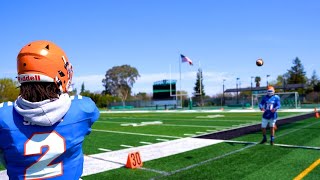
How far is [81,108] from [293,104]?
41083 millimetres

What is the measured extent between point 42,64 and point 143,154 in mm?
6555

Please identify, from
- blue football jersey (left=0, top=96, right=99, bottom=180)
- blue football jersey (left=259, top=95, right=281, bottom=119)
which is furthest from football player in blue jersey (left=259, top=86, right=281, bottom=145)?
blue football jersey (left=0, top=96, right=99, bottom=180)

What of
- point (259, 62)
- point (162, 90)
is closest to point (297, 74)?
point (162, 90)

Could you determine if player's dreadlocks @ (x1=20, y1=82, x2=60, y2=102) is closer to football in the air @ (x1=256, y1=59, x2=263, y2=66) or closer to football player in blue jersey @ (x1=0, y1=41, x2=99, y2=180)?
football player in blue jersey @ (x1=0, y1=41, x2=99, y2=180)

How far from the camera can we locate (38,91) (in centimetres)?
190

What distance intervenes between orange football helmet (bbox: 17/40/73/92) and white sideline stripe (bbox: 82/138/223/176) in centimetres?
457

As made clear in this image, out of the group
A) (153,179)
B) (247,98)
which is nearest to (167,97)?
(247,98)

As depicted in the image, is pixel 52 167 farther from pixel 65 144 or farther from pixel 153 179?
pixel 153 179

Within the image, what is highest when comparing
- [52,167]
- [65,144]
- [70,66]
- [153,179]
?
[70,66]

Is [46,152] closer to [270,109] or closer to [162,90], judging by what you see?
[270,109]

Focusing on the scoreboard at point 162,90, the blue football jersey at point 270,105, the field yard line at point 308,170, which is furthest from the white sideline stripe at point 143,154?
the scoreboard at point 162,90

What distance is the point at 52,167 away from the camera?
193 cm

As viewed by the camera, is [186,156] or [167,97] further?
[167,97]

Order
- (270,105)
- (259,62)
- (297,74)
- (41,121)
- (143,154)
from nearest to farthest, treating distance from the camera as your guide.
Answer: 1. (41,121)
2. (143,154)
3. (270,105)
4. (259,62)
5. (297,74)
